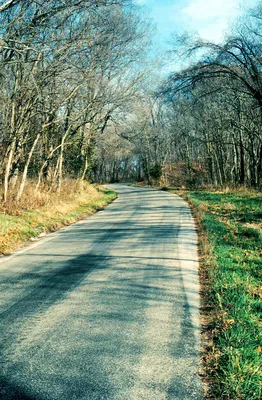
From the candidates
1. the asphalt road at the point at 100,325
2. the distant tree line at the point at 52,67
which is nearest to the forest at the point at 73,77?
the distant tree line at the point at 52,67

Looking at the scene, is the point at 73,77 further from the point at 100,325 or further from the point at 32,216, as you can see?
the point at 100,325

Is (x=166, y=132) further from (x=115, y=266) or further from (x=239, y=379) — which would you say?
(x=239, y=379)

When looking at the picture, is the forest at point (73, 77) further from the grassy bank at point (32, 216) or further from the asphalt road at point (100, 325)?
the asphalt road at point (100, 325)

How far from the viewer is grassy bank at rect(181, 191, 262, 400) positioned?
2.61 meters

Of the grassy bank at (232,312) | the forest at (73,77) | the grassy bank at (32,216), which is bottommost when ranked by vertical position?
the grassy bank at (232,312)

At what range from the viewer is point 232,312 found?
12.6 ft

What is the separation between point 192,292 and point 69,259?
8.95 feet

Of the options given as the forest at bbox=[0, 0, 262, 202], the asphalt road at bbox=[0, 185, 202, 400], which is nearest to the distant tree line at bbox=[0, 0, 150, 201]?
the forest at bbox=[0, 0, 262, 202]

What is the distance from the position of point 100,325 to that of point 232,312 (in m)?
1.52

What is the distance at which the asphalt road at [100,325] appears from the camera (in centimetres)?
261

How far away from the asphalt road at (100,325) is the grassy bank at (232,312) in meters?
0.17

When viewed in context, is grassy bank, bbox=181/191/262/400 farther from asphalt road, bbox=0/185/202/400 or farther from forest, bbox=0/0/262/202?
forest, bbox=0/0/262/202

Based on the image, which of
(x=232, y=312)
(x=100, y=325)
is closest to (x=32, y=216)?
(x=100, y=325)

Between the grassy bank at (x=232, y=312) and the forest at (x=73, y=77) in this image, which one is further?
the forest at (x=73, y=77)
